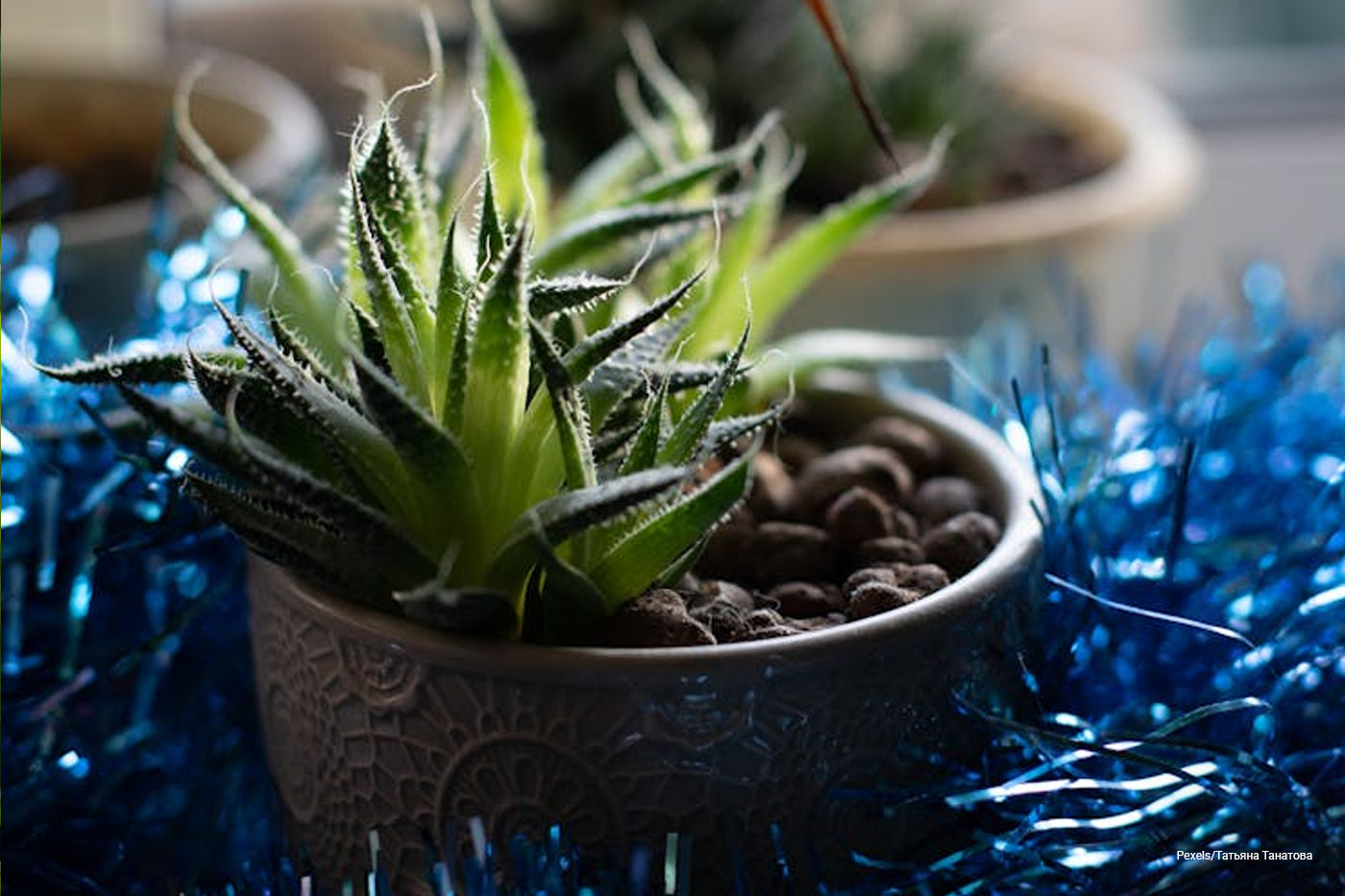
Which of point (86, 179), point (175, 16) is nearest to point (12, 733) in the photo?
point (86, 179)

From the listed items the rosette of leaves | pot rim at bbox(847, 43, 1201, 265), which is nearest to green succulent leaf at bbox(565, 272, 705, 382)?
the rosette of leaves

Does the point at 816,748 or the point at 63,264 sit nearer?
the point at 816,748

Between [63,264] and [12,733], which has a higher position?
[63,264]

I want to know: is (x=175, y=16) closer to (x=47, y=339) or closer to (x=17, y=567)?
(x=47, y=339)

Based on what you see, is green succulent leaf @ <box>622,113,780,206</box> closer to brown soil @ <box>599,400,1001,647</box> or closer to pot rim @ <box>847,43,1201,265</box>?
brown soil @ <box>599,400,1001,647</box>

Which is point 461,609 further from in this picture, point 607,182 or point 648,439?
point 607,182

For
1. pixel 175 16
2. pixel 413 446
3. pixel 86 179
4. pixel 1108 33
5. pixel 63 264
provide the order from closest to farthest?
pixel 413 446 → pixel 63 264 → pixel 86 179 → pixel 175 16 → pixel 1108 33

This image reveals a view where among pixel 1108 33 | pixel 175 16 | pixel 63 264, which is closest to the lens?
pixel 63 264

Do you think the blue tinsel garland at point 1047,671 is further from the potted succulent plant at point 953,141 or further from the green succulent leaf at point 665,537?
the potted succulent plant at point 953,141
